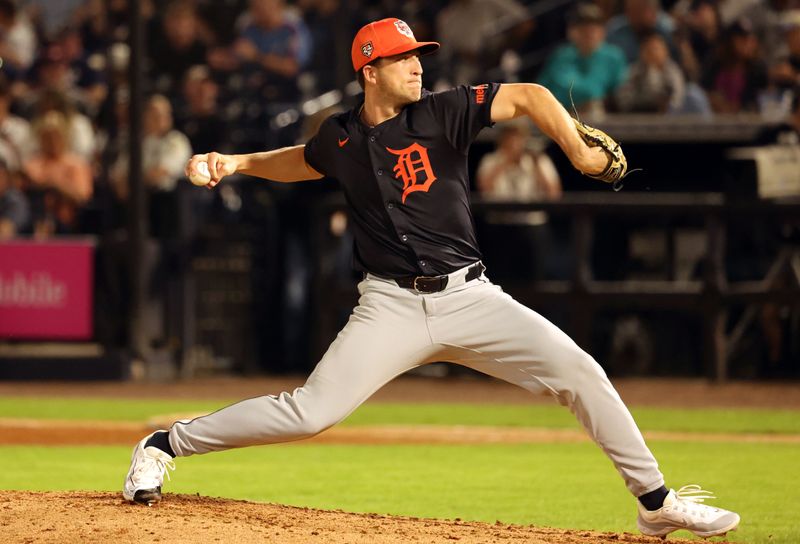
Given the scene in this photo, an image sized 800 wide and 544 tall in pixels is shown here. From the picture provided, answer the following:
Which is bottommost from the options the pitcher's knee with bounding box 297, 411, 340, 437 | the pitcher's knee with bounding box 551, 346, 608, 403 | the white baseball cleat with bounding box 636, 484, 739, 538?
the white baseball cleat with bounding box 636, 484, 739, 538

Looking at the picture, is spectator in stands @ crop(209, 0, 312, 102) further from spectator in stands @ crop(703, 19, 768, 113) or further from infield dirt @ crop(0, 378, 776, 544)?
infield dirt @ crop(0, 378, 776, 544)

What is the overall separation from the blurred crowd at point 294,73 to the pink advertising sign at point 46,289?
1.44 feet

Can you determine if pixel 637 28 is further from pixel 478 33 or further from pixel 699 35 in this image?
pixel 478 33

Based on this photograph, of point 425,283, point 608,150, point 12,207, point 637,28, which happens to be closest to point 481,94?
point 608,150

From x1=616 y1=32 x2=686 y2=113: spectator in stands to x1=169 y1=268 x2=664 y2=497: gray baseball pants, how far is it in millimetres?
9002

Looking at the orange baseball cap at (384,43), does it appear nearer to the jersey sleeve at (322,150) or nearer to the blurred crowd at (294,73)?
the jersey sleeve at (322,150)

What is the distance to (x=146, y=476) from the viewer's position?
5.51 metres

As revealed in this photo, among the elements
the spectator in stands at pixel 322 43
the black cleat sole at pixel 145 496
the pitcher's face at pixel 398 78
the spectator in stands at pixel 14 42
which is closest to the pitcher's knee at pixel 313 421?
the black cleat sole at pixel 145 496

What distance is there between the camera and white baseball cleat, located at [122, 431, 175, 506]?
5496mm

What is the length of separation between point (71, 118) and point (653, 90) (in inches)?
241

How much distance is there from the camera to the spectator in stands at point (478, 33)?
48.9 ft

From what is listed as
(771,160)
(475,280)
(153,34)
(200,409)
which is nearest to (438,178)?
(475,280)

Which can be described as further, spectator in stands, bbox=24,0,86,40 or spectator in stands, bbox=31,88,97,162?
spectator in stands, bbox=24,0,86,40

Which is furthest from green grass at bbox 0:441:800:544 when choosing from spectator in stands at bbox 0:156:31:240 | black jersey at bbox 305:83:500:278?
spectator in stands at bbox 0:156:31:240
